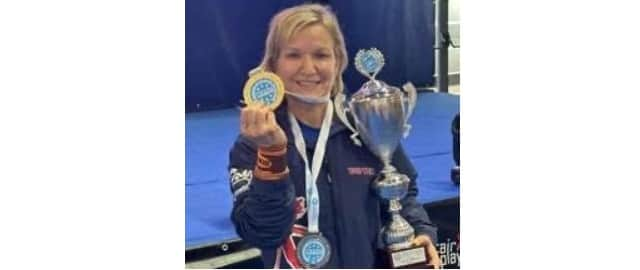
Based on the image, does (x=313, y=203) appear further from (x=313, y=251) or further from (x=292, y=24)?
(x=292, y=24)

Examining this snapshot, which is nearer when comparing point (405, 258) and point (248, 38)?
point (248, 38)

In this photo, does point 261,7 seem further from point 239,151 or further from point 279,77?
point 239,151

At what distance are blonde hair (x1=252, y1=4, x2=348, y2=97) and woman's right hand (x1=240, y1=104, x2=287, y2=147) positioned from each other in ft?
0.36

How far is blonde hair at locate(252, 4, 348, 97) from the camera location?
82.0 inches

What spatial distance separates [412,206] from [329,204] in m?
0.22

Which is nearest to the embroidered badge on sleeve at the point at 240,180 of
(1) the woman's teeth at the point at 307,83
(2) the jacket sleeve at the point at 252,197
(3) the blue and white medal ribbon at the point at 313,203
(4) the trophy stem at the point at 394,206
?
(2) the jacket sleeve at the point at 252,197

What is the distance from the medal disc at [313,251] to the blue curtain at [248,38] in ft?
1.29

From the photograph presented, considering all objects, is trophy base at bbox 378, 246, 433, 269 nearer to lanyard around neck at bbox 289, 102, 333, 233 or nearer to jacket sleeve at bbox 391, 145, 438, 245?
jacket sleeve at bbox 391, 145, 438, 245

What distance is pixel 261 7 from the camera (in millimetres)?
2068

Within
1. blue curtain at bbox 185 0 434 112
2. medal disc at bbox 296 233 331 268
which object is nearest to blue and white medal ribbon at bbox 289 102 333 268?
medal disc at bbox 296 233 331 268

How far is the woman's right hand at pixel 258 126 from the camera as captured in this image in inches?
82.4

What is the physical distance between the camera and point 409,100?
7.14 feet

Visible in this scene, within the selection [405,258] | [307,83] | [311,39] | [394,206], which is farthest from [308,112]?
[405,258]

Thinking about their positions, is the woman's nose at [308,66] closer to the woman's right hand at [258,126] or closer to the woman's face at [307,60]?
the woman's face at [307,60]
